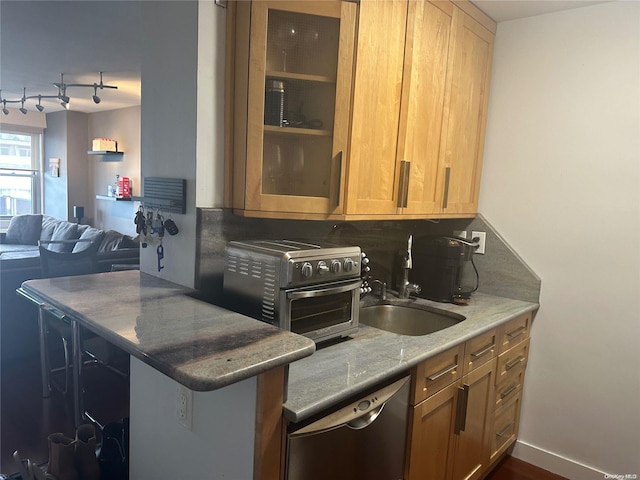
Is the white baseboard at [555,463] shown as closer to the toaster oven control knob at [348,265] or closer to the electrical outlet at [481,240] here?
the electrical outlet at [481,240]

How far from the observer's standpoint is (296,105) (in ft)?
5.49

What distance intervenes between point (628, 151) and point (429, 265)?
106cm

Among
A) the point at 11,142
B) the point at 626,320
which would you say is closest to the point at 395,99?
the point at 626,320

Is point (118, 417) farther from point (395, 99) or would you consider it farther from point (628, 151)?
point (628, 151)

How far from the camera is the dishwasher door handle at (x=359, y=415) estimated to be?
3.85 ft

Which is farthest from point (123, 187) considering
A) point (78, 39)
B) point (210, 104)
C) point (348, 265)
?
point (348, 265)

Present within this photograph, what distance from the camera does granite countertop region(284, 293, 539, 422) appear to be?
1156 millimetres

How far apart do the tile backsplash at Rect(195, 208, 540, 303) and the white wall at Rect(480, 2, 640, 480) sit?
10 cm

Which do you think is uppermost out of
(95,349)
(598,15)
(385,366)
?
(598,15)

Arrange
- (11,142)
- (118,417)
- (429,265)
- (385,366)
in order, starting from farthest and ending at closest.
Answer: (11,142) < (118,417) < (429,265) < (385,366)

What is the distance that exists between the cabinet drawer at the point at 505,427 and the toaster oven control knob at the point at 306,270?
1.40 m

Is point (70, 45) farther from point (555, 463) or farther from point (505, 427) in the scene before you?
point (555, 463)

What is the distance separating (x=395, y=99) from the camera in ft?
5.91

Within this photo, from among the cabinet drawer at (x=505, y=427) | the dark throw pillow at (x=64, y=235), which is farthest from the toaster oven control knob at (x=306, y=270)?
the dark throw pillow at (x=64, y=235)
